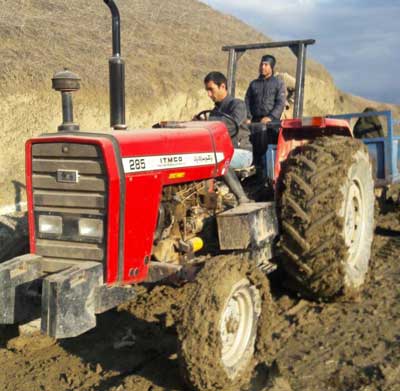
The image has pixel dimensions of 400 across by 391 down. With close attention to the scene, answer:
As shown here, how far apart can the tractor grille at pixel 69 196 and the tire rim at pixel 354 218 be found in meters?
2.13

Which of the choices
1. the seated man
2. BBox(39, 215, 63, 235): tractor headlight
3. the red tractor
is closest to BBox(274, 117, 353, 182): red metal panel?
the red tractor

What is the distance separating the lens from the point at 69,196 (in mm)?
3648

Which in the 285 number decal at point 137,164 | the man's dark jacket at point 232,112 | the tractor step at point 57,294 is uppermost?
the man's dark jacket at point 232,112

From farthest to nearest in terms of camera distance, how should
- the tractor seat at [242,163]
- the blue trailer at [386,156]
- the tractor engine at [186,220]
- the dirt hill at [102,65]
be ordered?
the dirt hill at [102,65] → the blue trailer at [386,156] → the tractor seat at [242,163] → the tractor engine at [186,220]

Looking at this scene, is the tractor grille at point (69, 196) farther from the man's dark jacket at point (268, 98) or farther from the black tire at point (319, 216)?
the man's dark jacket at point (268, 98)

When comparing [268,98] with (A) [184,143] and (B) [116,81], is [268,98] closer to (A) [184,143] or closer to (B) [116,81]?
(B) [116,81]

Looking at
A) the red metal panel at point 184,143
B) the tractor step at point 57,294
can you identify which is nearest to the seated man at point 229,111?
the red metal panel at point 184,143

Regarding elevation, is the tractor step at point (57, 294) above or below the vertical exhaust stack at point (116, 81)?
below

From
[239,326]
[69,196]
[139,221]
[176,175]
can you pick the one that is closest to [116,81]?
[176,175]

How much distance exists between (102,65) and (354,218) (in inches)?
484

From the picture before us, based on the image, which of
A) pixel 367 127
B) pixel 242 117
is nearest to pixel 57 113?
pixel 367 127

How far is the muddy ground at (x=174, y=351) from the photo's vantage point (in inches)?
144

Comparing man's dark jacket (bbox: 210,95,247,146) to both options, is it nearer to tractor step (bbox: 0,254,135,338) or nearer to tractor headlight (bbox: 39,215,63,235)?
tractor headlight (bbox: 39,215,63,235)

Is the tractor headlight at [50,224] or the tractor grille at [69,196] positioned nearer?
the tractor grille at [69,196]
